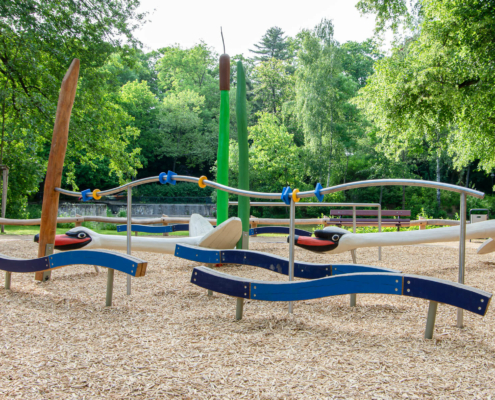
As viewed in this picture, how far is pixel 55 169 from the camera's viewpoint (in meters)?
4.80

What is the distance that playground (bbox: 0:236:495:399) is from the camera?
81.7 inches

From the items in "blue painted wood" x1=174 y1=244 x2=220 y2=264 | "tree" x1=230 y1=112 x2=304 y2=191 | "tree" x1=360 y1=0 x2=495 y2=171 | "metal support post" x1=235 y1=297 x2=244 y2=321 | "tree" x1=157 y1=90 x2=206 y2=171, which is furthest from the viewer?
"tree" x1=157 y1=90 x2=206 y2=171

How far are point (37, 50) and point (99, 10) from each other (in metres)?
2.98

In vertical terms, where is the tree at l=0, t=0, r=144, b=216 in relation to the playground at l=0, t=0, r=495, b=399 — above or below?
above

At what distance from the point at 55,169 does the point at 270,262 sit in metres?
2.86

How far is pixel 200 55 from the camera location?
38781 millimetres

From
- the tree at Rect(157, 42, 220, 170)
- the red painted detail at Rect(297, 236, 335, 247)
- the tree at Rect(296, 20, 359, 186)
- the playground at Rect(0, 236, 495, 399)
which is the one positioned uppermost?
the tree at Rect(157, 42, 220, 170)

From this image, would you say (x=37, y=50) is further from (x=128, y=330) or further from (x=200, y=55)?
(x=200, y=55)

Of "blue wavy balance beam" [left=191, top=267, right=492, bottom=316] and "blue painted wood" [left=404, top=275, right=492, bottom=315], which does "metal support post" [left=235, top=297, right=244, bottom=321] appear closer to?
"blue wavy balance beam" [left=191, top=267, right=492, bottom=316]

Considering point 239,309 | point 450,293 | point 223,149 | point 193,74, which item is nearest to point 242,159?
point 223,149

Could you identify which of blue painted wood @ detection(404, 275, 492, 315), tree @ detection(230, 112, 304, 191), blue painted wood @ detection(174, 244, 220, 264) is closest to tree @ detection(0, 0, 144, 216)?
blue painted wood @ detection(174, 244, 220, 264)

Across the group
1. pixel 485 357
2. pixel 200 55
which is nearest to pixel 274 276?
pixel 485 357

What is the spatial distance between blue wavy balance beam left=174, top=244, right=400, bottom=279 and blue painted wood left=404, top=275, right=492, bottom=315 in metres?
0.98

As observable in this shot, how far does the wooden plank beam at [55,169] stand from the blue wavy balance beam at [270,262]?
168cm
